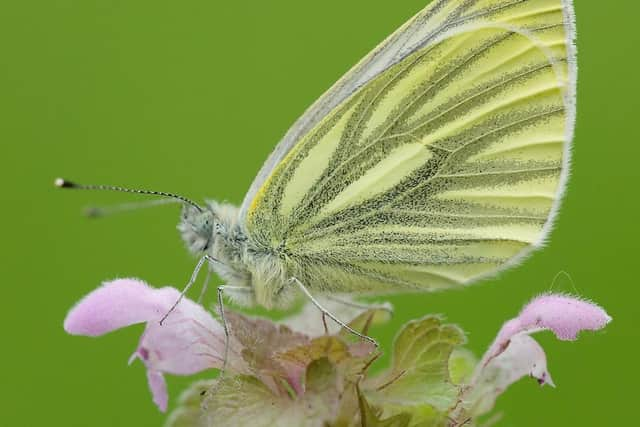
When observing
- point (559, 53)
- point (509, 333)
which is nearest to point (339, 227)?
point (509, 333)

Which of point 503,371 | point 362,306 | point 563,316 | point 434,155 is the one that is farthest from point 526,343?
point 434,155

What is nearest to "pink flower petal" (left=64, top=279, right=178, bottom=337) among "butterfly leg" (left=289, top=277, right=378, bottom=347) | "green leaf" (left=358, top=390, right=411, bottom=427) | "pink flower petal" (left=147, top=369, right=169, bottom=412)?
"pink flower petal" (left=147, top=369, right=169, bottom=412)

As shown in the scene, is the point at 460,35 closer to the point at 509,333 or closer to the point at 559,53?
the point at 559,53

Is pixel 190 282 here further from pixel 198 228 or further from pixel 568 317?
pixel 568 317

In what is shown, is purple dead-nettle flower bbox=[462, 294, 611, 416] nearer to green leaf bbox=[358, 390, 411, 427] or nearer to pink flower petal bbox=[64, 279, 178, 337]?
green leaf bbox=[358, 390, 411, 427]

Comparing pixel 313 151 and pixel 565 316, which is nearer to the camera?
pixel 565 316

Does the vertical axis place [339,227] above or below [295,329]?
above
